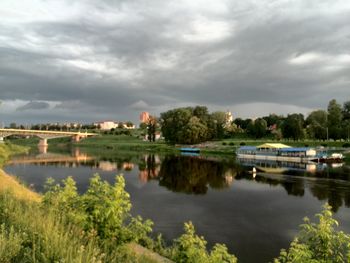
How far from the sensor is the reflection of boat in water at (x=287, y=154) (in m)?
81.1

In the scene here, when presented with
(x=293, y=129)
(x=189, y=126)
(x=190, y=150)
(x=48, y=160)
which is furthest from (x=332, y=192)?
(x=189, y=126)

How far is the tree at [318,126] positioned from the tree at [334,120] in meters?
2.14

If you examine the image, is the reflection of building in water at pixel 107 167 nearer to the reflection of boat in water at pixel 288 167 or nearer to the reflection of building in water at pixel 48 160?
the reflection of building in water at pixel 48 160

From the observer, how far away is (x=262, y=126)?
143 m

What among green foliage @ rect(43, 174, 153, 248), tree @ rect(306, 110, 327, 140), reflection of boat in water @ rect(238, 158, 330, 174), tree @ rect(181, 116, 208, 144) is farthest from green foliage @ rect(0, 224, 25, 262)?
tree @ rect(181, 116, 208, 144)

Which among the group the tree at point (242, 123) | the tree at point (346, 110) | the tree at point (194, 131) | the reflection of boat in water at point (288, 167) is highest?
the tree at point (346, 110)

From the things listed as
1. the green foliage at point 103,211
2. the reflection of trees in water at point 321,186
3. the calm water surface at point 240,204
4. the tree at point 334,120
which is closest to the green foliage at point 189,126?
the tree at point 334,120

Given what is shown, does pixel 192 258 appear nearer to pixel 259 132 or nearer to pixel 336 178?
pixel 336 178

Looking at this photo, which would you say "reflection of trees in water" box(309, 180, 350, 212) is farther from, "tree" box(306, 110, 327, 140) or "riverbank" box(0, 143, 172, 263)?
"tree" box(306, 110, 327, 140)

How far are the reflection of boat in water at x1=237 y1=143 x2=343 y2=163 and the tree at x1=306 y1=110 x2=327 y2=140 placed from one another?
22.7m

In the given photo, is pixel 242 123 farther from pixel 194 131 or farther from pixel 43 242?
pixel 43 242

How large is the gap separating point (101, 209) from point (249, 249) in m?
11.8

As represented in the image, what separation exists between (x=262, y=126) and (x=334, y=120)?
38273mm

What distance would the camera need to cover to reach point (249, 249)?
19.2 meters
